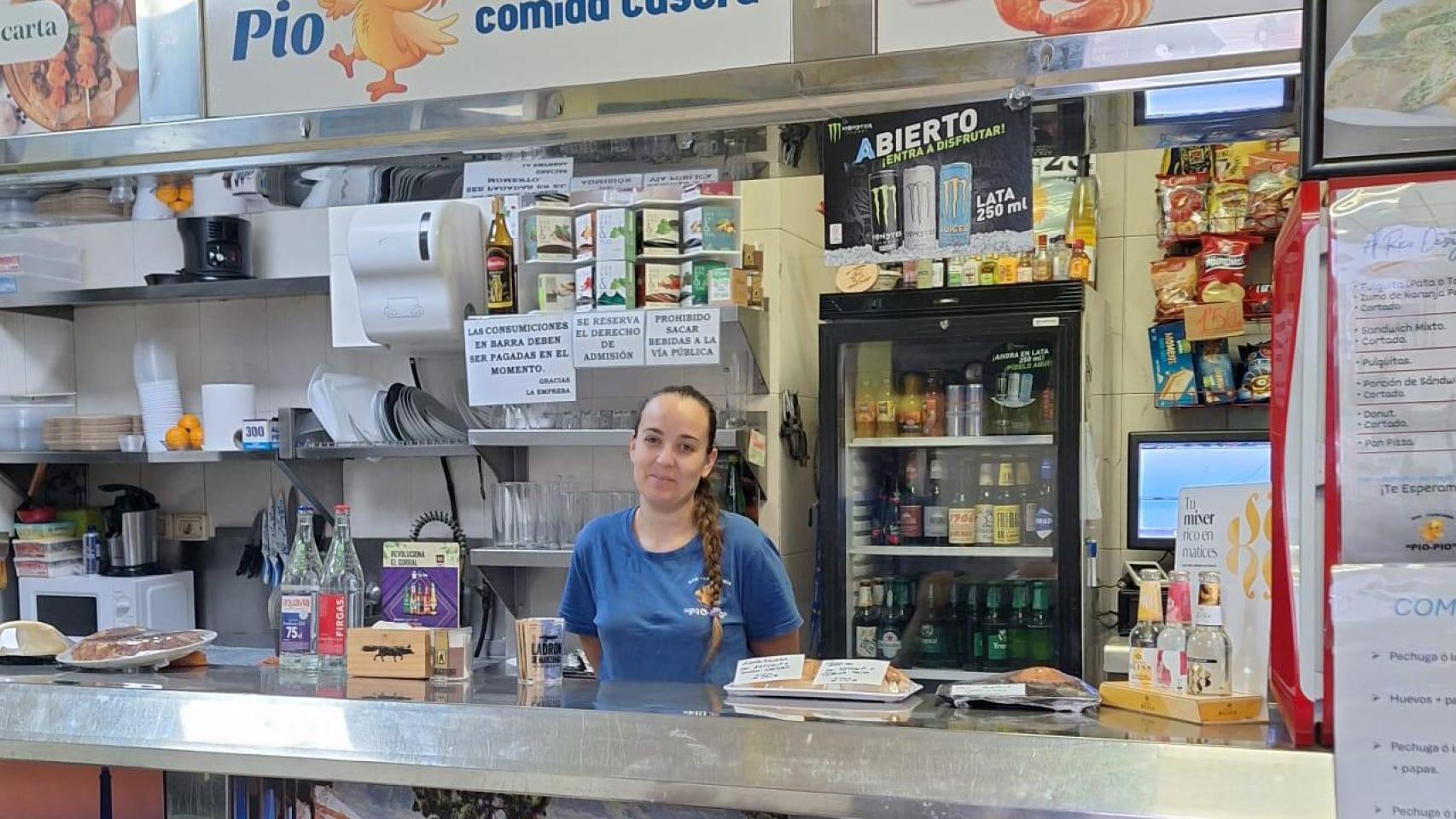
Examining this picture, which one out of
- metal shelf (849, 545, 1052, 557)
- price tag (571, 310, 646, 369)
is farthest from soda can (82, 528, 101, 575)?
metal shelf (849, 545, 1052, 557)

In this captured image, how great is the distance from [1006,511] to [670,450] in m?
1.90

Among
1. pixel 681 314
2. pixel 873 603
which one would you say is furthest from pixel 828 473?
pixel 681 314

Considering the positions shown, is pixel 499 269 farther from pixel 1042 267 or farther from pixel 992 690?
pixel 992 690

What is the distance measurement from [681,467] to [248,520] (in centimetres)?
259

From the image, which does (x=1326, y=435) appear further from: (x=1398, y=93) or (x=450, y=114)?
(x=450, y=114)

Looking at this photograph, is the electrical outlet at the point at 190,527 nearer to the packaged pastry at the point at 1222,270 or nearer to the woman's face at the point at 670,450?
the woman's face at the point at 670,450

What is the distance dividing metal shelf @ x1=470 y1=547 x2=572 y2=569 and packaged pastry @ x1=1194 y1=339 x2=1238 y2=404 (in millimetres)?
2273

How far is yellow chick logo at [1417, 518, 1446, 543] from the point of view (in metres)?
1.25

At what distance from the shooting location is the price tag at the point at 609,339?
3.87 metres

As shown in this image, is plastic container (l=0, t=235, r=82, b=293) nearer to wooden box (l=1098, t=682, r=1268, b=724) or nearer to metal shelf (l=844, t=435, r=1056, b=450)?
metal shelf (l=844, t=435, r=1056, b=450)

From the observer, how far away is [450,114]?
174 cm

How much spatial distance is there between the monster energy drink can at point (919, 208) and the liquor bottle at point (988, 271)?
8.14 feet

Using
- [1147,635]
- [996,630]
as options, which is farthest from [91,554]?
[1147,635]

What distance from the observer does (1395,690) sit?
123 centimetres
